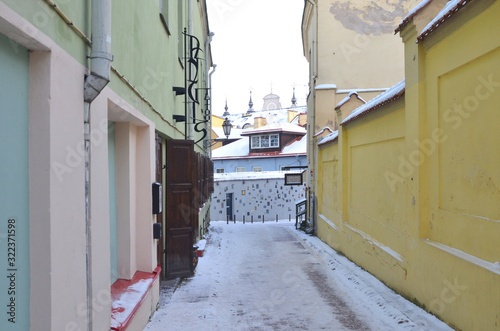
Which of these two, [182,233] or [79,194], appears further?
[182,233]

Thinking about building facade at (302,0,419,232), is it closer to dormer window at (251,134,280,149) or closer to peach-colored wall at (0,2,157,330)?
peach-colored wall at (0,2,157,330)

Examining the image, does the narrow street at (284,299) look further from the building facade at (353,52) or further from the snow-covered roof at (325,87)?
the snow-covered roof at (325,87)

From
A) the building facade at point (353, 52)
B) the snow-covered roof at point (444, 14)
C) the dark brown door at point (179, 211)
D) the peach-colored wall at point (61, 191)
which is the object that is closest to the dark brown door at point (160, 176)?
the dark brown door at point (179, 211)

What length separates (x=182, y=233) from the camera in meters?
7.38

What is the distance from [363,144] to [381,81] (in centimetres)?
839

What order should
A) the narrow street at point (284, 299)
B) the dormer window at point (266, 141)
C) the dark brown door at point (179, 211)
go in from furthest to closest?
the dormer window at point (266, 141)
the dark brown door at point (179, 211)
the narrow street at point (284, 299)

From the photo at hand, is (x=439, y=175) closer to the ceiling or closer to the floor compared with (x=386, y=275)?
closer to the ceiling

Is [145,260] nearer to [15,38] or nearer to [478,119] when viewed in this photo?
[15,38]

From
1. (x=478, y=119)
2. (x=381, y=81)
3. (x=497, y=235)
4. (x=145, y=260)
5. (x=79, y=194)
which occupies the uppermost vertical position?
(x=381, y=81)

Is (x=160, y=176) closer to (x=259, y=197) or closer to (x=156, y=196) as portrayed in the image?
(x=156, y=196)

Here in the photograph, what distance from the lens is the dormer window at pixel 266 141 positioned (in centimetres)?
3082

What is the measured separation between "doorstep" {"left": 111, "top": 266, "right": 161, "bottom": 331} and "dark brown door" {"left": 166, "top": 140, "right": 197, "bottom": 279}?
1811 mm

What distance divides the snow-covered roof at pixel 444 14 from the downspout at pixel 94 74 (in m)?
3.40

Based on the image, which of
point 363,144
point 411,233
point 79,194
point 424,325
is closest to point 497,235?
point 424,325
